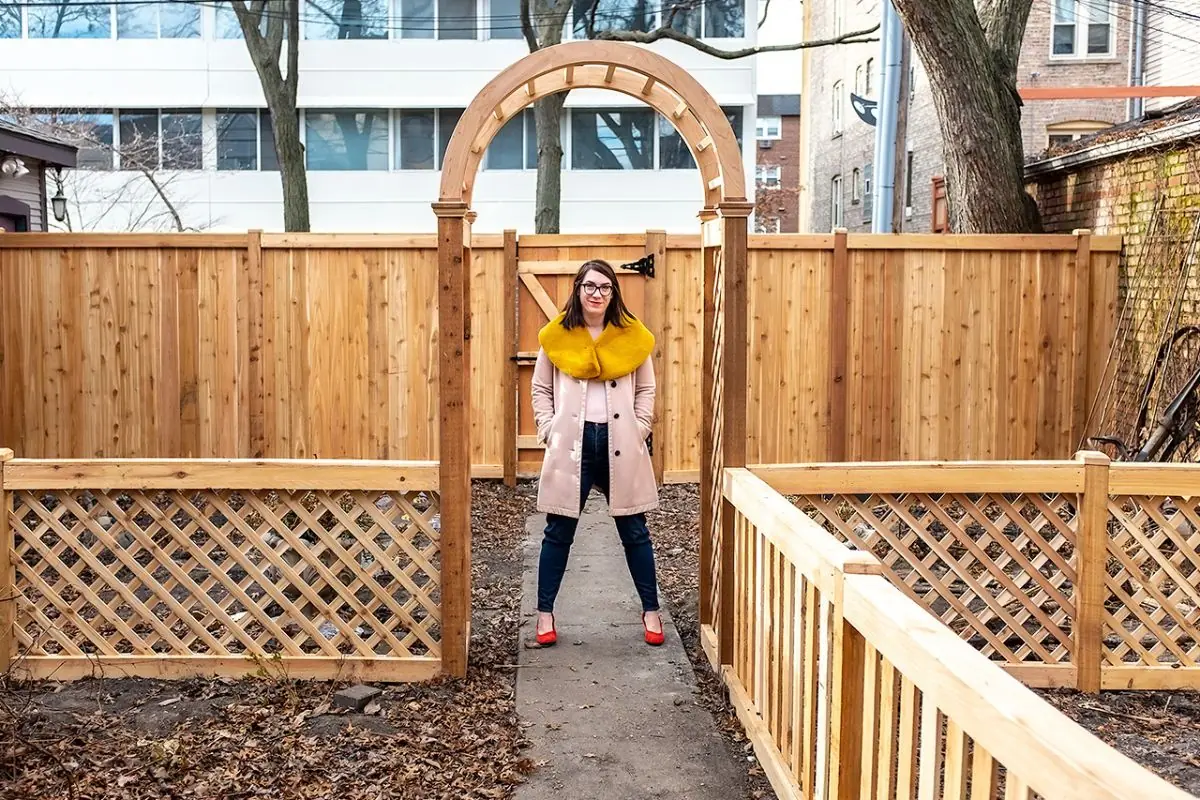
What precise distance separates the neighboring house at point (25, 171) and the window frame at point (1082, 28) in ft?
56.7

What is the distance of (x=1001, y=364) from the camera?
9055 millimetres

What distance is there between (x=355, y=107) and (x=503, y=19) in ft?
10.9

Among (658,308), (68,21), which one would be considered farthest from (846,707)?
(68,21)

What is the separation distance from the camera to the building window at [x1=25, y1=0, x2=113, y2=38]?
76.1ft

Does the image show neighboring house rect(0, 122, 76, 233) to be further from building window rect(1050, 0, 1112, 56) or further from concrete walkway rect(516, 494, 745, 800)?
building window rect(1050, 0, 1112, 56)

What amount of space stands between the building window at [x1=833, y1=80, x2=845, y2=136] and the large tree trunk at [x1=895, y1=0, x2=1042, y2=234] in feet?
66.0

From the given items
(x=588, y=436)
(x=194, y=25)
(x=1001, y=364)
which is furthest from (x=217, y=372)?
(x=194, y=25)

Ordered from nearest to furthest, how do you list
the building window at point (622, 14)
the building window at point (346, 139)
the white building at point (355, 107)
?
1. the building window at point (622, 14)
2. the white building at point (355, 107)
3. the building window at point (346, 139)

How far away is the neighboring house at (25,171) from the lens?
962 centimetres

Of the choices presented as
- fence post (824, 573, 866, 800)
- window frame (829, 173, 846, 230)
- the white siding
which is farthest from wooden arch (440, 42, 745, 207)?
window frame (829, 173, 846, 230)

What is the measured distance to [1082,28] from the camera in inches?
834

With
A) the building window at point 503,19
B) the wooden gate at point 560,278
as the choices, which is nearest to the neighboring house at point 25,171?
the wooden gate at point 560,278

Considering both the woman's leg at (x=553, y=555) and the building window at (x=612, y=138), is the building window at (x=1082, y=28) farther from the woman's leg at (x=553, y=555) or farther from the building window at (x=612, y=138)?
the woman's leg at (x=553, y=555)

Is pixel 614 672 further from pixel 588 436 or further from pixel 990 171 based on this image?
pixel 990 171
